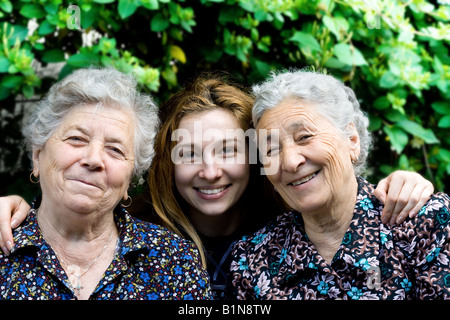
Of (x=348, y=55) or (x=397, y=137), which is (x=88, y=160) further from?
(x=397, y=137)

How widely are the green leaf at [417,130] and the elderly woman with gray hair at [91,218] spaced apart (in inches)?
61.8

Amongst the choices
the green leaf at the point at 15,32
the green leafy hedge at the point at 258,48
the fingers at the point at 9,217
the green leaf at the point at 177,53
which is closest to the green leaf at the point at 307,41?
the green leafy hedge at the point at 258,48

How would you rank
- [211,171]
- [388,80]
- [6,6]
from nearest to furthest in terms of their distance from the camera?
1. [6,6]
2. [211,171]
3. [388,80]

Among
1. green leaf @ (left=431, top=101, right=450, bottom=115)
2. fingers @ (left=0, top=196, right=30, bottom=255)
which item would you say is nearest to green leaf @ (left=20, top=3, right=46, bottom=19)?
fingers @ (left=0, top=196, right=30, bottom=255)

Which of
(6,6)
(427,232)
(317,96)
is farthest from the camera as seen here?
(6,6)

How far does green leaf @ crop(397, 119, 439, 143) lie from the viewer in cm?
347

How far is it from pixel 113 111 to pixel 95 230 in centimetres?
54

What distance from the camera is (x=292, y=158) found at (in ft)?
8.30

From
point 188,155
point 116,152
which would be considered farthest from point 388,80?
point 116,152

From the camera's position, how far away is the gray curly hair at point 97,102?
2.57m

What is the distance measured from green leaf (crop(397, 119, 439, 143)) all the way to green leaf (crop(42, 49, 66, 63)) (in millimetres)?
1992

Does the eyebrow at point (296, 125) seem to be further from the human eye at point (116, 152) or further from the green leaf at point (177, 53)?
the green leaf at point (177, 53)

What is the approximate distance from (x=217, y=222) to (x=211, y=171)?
40 cm
